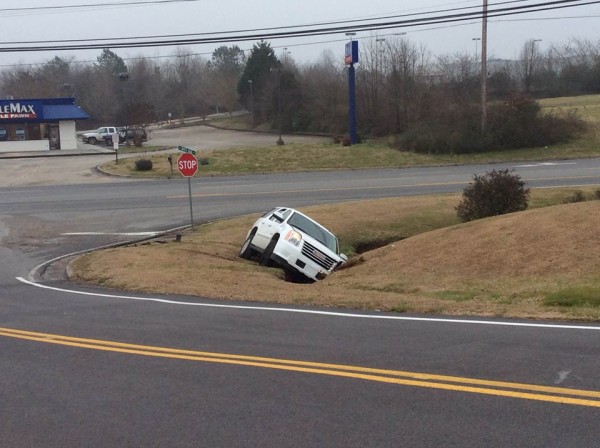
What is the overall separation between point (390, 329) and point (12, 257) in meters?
13.4

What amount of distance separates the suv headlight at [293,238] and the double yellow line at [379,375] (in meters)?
8.12

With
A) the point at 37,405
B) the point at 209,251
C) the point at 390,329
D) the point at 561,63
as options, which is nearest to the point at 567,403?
the point at 390,329

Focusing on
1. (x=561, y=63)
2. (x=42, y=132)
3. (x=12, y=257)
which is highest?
(x=561, y=63)

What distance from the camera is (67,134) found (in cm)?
6575

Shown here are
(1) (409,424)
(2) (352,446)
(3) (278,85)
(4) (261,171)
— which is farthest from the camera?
(3) (278,85)

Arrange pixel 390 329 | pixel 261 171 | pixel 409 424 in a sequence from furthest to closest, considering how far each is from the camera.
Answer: pixel 261 171 < pixel 390 329 < pixel 409 424

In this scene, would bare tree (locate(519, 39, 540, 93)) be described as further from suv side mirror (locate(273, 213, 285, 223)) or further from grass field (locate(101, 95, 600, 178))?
suv side mirror (locate(273, 213, 285, 223))

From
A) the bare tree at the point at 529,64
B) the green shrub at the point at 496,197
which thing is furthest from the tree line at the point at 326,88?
the green shrub at the point at 496,197

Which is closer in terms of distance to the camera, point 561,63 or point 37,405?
point 37,405

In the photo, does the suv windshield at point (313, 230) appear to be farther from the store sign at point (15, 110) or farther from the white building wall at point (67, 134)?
the white building wall at point (67, 134)

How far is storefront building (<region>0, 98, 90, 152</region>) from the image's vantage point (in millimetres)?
63250

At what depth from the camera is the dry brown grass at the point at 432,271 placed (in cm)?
1168

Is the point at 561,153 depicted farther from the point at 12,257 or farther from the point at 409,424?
the point at 409,424

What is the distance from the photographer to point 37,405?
6.88 m
